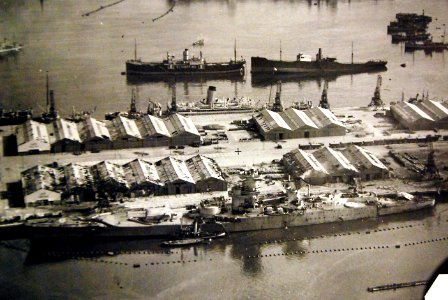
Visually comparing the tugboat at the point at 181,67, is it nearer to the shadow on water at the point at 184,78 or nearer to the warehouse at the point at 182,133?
the shadow on water at the point at 184,78

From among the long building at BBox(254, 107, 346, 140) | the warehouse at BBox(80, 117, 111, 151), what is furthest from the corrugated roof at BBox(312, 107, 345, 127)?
the warehouse at BBox(80, 117, 111, 151)

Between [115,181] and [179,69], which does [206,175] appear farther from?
[179,69]

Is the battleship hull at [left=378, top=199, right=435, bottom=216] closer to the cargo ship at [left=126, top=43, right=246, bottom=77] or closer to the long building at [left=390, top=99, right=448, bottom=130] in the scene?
the long building at [left=390, top=99, right=448, bottom=130]

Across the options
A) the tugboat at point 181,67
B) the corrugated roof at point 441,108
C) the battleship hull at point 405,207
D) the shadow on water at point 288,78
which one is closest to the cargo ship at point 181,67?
the tugboat at point 181,67

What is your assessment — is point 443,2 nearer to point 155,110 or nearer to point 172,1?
point 172,1

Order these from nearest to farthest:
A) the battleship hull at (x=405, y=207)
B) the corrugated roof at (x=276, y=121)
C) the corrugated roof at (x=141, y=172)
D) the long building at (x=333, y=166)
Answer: the battleship hull at (x=405, y=207), the corrugated roof at (x=141, y=172), the long building at (x=333, y=166), the corrugated roof at (x=276, y=121)

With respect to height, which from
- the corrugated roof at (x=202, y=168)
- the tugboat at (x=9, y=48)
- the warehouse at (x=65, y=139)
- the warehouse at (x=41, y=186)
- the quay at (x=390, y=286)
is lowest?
the quay at (x=390, y=286)

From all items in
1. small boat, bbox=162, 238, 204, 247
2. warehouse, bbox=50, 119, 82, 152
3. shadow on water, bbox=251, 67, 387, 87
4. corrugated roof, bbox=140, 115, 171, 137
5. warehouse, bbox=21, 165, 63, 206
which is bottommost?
small boat, bbox=162, 238, 204, 247
